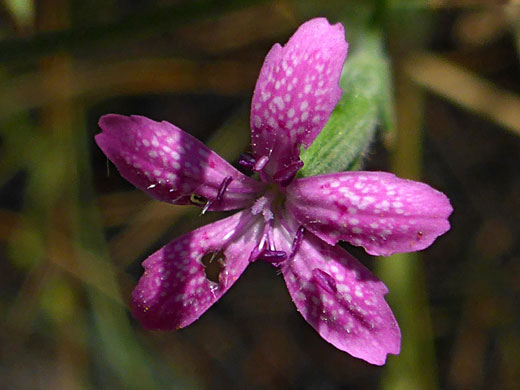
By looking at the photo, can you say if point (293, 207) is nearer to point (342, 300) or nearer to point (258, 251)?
point (258, 251)

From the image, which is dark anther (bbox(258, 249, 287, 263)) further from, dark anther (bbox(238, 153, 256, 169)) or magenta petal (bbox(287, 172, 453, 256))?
dark anther (bbox(238, 153, 256, 169))

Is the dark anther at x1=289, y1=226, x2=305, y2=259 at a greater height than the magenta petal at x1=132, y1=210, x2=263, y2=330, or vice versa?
the dark anther at x1=289, y1=226, x2=305, y2=259

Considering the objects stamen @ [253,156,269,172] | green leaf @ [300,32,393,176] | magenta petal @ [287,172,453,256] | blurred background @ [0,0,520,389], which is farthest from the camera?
blurred background @ [0,0,520,389]

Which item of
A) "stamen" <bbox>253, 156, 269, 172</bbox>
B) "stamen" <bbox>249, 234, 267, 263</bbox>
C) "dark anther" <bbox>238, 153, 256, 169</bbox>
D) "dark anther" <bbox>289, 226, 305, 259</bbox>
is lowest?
"stamen" <bbox>249, 234, 267, 263</bbox>

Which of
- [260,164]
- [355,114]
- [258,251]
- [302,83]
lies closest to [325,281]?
[258,251]

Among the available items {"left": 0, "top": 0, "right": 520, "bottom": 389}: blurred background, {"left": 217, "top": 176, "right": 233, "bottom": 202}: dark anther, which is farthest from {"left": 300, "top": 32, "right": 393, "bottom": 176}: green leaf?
{"left": 0, "top": 0, "right": 520, "bottom": 389}: blurred background

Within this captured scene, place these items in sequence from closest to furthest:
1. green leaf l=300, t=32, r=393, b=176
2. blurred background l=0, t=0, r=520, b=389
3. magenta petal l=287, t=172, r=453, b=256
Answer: magenta petal l=287, t=172, r=453, b=256 → green leaf l=300, t=32, r=393, b=176 → blurred background l=0, t=0, r=520, b=389

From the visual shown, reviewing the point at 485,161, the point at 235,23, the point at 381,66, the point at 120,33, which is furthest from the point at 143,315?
the point at 485,161

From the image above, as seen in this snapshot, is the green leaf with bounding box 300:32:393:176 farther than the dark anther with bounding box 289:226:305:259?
Yes
